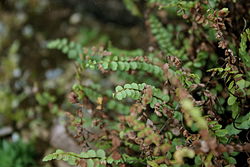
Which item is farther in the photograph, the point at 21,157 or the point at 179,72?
the point at 21,157

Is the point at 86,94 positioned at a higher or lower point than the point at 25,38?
lower

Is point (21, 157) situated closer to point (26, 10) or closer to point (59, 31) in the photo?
point (59, 31)

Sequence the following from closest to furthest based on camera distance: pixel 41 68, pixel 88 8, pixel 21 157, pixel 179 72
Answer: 1. pixel 179 72
2. pixel 21 157
3. pixel 41 68
4. pixel 88 8

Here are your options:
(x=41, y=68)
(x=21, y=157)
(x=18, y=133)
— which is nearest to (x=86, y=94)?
(x=21, y=157)

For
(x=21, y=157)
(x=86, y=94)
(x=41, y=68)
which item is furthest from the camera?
(x=41, y=68)

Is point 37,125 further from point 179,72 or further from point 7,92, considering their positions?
point 179,72

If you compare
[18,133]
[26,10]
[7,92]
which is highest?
[26,10]
